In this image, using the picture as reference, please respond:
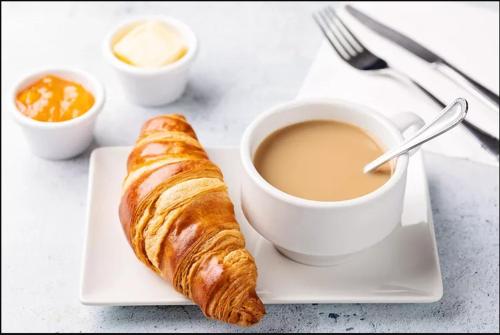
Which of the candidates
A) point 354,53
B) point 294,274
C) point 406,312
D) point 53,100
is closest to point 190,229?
point 294,274

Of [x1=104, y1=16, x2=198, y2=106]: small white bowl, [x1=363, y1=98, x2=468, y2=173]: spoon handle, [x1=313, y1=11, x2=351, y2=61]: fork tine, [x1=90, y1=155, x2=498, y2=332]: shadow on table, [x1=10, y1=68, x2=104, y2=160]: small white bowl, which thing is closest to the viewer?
[x1=363, y1=98, x2=468, y2=173]: spoon handle

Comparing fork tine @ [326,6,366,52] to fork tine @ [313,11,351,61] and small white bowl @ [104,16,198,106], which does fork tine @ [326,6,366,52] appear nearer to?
fork tine @ [313,11,351,61]

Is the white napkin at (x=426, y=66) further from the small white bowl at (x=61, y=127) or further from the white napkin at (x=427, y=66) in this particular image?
the small white bowl at (x=61, y=127)

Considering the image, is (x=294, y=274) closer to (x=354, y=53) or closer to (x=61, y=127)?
(x=61, y=127)

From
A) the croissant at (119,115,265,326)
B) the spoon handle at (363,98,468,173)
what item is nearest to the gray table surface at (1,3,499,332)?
the croissant at (119,115,265,326)

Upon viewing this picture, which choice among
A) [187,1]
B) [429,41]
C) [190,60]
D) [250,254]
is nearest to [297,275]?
[250,254]

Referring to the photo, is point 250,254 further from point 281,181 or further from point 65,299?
point 65,299
